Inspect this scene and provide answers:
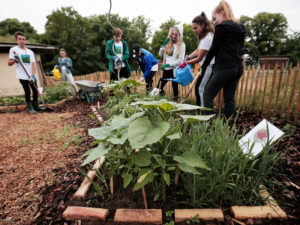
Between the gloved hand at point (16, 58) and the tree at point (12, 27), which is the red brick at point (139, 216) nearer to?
the gloved hand at point (16, 58)

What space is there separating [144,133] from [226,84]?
1749mm

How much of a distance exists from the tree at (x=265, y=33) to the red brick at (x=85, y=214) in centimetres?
4042

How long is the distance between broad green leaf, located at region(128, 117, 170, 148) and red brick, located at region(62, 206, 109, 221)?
0.59 m

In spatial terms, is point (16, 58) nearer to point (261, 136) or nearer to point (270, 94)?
point (261, 136)

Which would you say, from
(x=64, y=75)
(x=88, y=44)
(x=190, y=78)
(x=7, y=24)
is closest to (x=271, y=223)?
(x=190, y=78)

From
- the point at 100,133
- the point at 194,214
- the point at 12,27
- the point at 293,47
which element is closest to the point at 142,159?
the point at 100,133

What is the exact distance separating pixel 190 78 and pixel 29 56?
428 cm

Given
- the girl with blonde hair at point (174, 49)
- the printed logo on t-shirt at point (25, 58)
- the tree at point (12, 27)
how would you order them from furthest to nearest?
1. the tree at point (12, 27)
2. the printed logo on t-shirt at point (25, 58)
3. the girl with blonde hair at point (174, 49)

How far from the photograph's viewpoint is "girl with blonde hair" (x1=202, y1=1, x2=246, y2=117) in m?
1.79

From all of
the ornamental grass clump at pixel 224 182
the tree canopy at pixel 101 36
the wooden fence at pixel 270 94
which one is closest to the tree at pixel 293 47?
the tree canopy at pixel 101 36

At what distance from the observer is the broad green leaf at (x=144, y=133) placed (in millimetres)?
730

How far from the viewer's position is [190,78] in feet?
8.98

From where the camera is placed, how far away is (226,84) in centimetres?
211

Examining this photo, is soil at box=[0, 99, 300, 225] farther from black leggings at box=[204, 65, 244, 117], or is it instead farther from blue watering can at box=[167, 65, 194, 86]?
blue watering can at box=[167, 65, 194, 86]
